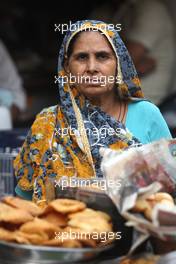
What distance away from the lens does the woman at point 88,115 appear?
118 inches

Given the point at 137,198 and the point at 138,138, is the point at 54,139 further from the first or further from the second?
the point at 137,198

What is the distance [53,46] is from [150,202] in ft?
16.8

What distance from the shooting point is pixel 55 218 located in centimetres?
232

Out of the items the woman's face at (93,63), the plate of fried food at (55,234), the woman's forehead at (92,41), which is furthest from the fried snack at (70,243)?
the woman's forehead at (92,41)

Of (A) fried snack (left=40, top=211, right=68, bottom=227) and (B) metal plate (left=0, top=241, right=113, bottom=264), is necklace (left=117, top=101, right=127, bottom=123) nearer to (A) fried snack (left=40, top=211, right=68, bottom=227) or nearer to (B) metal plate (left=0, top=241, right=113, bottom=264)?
(A) fried snack (left=40, top=211, right=68, bottom=227)

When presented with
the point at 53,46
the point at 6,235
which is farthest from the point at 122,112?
the point at 53,46

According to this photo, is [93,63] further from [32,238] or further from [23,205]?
[32,238]

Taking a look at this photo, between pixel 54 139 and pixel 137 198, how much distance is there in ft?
2.87

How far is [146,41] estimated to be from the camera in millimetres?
5328

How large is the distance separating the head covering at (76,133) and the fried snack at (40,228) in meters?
0.69

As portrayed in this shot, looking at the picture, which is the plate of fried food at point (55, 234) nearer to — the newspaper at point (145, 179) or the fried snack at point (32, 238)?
the fried snack at point (32, 238)

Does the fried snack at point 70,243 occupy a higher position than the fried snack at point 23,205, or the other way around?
the fried snack at point 23,205

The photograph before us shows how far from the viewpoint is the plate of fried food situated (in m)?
2.18

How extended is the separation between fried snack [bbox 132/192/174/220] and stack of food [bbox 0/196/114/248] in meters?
0.13
